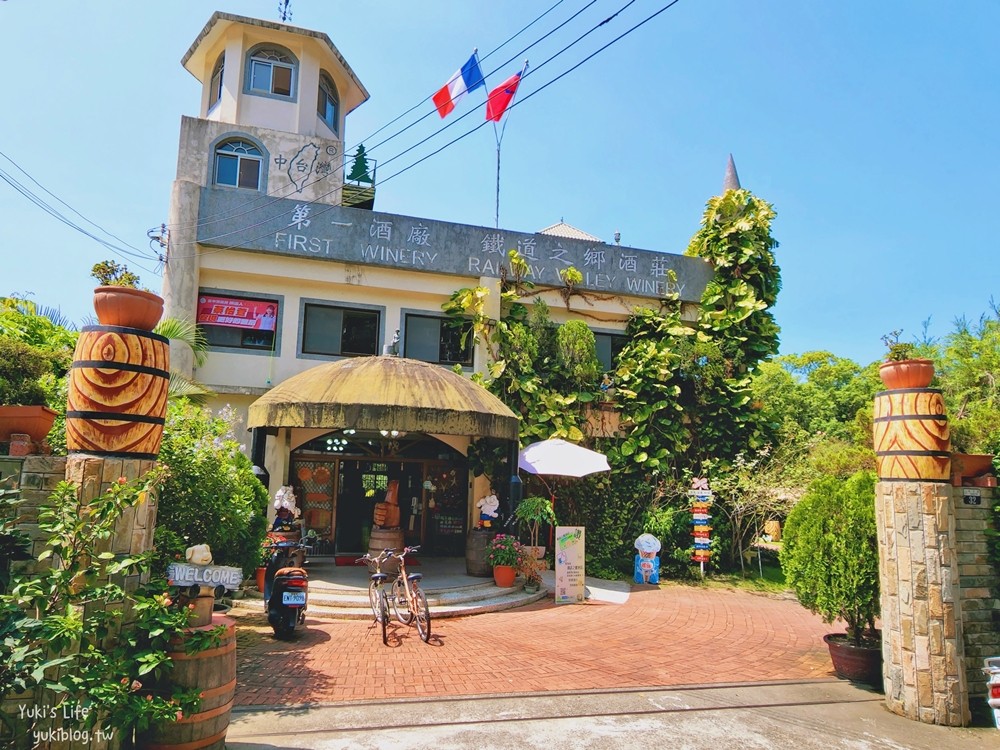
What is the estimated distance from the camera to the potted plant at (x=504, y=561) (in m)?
10.8

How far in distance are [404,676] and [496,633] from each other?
7.54ft

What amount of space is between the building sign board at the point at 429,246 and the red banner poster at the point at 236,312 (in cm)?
113

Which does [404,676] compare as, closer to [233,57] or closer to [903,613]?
[903,613]

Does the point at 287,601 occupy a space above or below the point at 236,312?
below

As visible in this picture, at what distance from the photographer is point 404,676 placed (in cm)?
629

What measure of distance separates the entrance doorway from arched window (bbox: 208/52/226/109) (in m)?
10.9

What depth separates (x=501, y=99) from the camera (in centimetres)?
1139

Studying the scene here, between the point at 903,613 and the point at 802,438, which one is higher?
the point at 802,438

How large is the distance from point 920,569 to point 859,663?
1444 mm

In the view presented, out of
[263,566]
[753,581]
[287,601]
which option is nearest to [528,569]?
[263,566]

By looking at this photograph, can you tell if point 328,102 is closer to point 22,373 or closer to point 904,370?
point 22,373

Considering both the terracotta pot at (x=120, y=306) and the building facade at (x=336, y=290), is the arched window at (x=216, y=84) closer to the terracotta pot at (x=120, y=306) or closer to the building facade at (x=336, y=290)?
the building facade at (x=336, y=290)

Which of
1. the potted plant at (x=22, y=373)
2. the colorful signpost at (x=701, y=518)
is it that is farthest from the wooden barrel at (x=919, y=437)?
the potted plant at (x=22, y=373)

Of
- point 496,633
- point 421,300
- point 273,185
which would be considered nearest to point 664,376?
point 421,300
